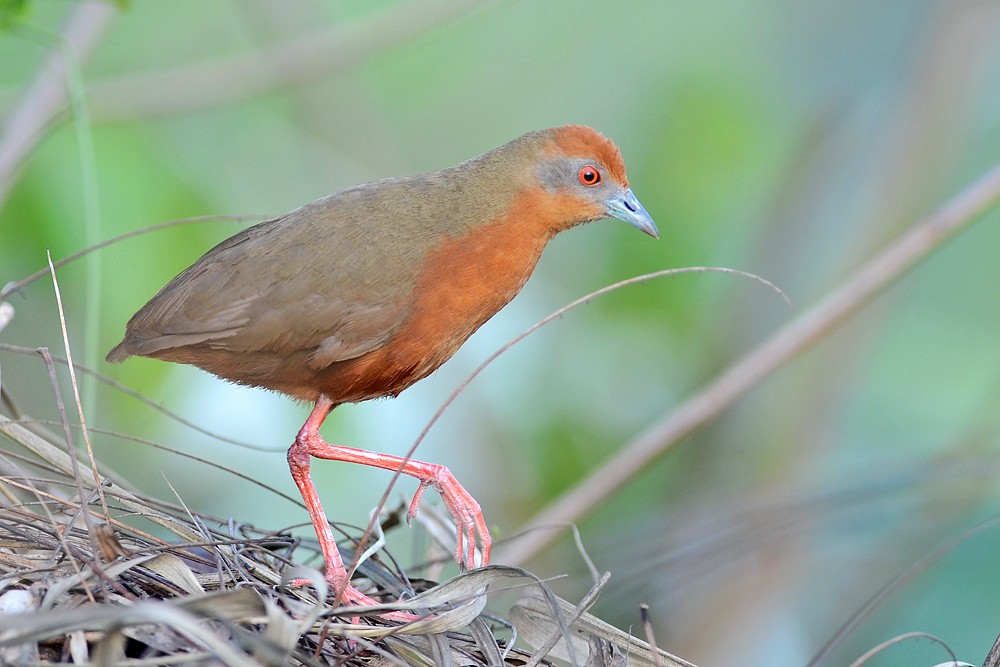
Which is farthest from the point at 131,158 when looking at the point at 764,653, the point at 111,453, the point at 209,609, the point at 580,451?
the point at 209,609

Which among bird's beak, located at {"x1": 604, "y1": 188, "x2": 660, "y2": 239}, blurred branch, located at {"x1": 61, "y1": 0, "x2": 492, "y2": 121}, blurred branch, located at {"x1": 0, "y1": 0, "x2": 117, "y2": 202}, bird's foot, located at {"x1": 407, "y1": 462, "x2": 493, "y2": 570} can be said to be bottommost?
bird's foot, located at {"x1": 407, "y1": 462, "x2": 493, "y2": 570}

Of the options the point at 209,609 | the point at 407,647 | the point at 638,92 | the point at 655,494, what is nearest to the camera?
the point at 209,609

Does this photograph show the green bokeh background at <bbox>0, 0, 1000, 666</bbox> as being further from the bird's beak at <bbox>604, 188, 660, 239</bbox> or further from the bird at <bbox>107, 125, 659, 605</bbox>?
the bird's beak at <bbox>604, 188, 660, 239</bbox>

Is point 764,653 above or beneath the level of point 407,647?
beneath

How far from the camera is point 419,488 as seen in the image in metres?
2.83

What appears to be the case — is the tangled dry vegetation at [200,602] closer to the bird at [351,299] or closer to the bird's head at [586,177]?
the bird at [351,299]

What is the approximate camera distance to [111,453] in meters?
6.05

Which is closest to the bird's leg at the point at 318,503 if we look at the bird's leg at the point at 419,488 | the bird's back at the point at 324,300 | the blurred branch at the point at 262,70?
the bird's leg at the point at 419,488

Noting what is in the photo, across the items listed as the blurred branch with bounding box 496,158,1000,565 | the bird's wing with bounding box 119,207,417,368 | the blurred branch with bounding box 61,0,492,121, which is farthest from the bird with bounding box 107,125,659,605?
the blurred branch with bounding box 61,0,492,121

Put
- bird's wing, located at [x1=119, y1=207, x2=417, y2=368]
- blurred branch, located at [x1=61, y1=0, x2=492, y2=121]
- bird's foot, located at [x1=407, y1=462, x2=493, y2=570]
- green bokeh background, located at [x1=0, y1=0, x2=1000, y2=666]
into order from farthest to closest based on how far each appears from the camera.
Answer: green bokeh background, located at [x1=0, y1=0, x2=1000, y2=666] → blurred branch, located at [x1=61, y1=0, x2=492, y2=121] → bird's wing, located at [x1=119, y1=207, x2=417, y2=368] → bird's foot, located at [x1=407, y1=462, x2=493, y2=570]

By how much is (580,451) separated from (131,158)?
311 cm

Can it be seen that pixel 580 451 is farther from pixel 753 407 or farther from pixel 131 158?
pixel 131 158

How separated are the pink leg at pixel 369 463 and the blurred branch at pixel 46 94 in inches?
46.6

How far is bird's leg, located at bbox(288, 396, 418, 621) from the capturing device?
2.82m
